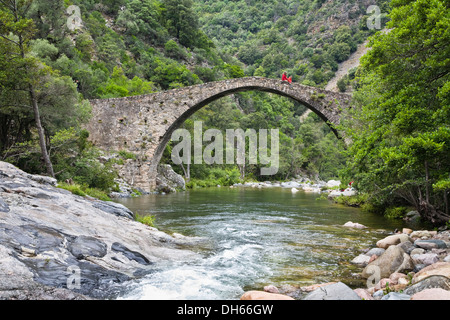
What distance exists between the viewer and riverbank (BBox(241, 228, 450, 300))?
3074 mm

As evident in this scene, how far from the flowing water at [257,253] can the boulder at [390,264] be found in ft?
0.69

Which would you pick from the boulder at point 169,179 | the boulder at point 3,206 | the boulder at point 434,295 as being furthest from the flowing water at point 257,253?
the boulder at point 169,179

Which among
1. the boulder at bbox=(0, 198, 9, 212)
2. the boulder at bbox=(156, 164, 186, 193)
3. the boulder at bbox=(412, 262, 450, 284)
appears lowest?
the boulder at bbox=(156, 164, 186, 193)

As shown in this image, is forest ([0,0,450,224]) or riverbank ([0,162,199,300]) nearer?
riverbank ([0,162,199,300])

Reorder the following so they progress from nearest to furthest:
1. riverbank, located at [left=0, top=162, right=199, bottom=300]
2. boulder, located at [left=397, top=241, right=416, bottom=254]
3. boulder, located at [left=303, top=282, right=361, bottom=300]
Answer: boulder, located at [left=303, top=282, right=361, bottom=300] < riverbank, located at [left=0, top=162, right=199, bottom=300] < boulder, located at [left=397, top=241, right=416, bottom=254]

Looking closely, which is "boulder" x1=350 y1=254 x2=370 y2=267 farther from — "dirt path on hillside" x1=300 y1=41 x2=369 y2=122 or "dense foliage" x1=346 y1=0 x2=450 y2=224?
"dirt path on hillside" x1=300 y1=41 x2=369 y2=122

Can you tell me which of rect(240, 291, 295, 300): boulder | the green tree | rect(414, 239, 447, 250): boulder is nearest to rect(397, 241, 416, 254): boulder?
rect(414, 239, 447, 250): boulder

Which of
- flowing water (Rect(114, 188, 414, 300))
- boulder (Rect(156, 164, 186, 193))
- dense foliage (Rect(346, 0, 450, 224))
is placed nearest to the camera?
flowing water (Rect(114, 188, 414, 300))

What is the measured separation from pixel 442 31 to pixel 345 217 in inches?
249

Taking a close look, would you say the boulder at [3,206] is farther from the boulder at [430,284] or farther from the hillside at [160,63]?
the hillside at [160,63]

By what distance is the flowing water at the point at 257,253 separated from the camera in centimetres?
394

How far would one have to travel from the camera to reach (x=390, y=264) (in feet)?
15.1

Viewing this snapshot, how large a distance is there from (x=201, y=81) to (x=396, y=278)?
37923mm
